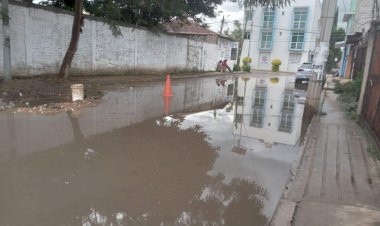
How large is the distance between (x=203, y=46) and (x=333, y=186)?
2617cm

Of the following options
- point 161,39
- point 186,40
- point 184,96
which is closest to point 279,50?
point 186,40

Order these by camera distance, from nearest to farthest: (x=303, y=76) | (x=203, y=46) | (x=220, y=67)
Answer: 1. (x=303, y=76)
2. (x=203, y=46)
3. (x=220, y=67)

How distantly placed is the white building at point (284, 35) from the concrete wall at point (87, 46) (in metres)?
29.7

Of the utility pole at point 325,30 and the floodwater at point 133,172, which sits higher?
the utility pole at point 325,30

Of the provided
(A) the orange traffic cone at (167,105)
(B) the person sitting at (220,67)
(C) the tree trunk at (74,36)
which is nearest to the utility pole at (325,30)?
(A) the orange traffic cone at (167,105)

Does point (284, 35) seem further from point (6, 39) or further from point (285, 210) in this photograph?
point (285, 210)

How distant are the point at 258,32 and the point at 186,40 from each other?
31.4 metres

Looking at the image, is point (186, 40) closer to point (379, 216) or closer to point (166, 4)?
point (166, 4)

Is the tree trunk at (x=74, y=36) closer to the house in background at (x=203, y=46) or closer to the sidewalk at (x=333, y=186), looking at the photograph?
the sidewalk at (x=333, y=186)

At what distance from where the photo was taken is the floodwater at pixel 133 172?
3.83 meters

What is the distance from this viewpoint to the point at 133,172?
16.5ft

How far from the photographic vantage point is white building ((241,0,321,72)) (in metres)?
50.5

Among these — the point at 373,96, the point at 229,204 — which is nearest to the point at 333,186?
the point at 229,204

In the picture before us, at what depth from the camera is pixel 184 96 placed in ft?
44.8
